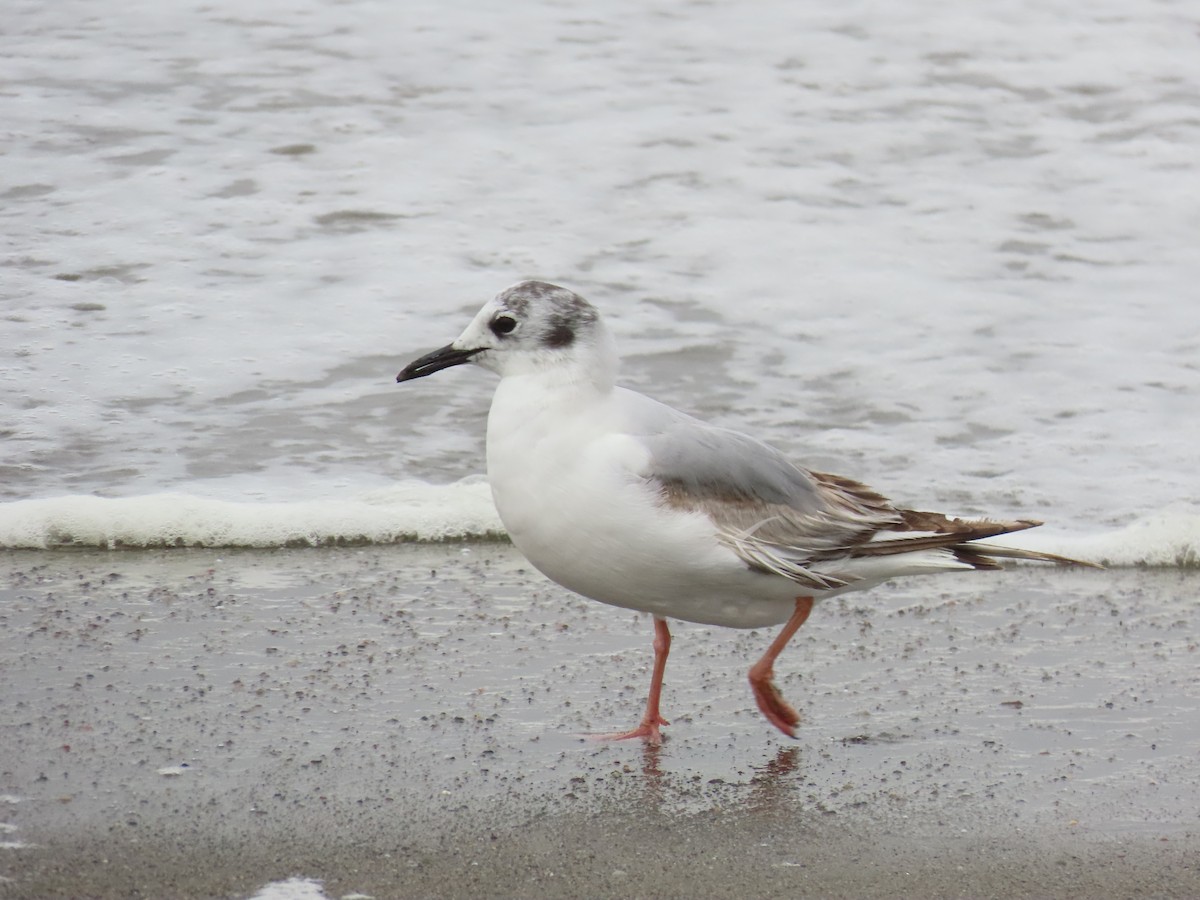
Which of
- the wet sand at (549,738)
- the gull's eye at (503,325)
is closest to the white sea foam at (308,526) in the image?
the wet sand at (549,738)

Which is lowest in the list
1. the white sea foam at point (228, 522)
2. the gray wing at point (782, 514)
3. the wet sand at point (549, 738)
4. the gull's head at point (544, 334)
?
the white sea foam at point (228, 522)

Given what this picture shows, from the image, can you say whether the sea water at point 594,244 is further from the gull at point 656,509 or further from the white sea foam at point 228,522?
the gull at point 656,509

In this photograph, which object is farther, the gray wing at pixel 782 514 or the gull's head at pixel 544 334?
the gull's head at pixel 544 334

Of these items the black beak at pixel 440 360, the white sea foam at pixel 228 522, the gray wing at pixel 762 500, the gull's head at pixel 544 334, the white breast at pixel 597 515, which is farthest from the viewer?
the white sea foam at pixel 228 522

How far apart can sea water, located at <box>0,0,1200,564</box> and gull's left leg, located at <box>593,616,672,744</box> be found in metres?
1.45

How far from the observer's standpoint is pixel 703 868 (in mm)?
3469

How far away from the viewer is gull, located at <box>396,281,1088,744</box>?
4055 mm

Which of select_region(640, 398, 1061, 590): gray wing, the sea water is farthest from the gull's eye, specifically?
the sea water

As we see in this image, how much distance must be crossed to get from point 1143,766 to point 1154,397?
133 inches

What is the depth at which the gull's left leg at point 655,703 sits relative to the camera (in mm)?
4152

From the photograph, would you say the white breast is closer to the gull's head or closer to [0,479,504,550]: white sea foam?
the gull's head

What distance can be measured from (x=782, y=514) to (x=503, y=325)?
909 mm

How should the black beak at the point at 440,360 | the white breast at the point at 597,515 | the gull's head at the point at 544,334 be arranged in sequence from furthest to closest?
the black beak at the point at 440,360 → the gull's head at the point at 544,334 → the white breast at the point at 597,515

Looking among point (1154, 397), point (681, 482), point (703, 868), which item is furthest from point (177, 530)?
point (1154, 397)
